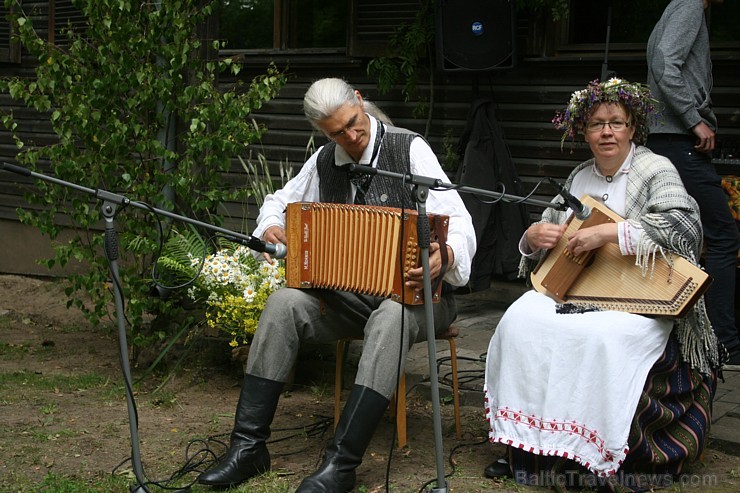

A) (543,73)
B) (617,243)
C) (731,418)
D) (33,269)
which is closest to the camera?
(617,243)

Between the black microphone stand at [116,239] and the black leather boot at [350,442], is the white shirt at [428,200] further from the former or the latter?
the black microphone stand at [116,239]

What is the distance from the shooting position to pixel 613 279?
11.2ft

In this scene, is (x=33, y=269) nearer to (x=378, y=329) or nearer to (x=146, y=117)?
(x=146, y=117)

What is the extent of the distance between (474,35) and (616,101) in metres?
2.77

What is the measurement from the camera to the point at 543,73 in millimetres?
6266

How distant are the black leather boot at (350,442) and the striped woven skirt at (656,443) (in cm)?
54

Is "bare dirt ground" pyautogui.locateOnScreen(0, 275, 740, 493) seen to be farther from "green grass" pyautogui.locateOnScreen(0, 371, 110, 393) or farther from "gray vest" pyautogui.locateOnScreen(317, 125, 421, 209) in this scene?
"gray vest" pyautogui.locateOnScreen(317, 125, 421, 209)

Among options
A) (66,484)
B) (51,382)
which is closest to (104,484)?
(66,484)

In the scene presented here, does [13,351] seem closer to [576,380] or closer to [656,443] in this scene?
[576,380]

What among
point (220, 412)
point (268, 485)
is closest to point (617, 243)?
point (268, 485)

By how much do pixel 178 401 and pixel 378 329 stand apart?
1.66 m

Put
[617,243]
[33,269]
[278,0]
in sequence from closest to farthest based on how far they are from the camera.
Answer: [617,243], [278,0], [33,269]

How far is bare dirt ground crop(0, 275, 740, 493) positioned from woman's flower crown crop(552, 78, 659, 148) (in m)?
1.31

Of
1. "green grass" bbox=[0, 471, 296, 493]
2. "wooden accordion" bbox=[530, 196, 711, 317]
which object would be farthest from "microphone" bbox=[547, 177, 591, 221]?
"green grass" bbox=[0, 471, 296, 493]
